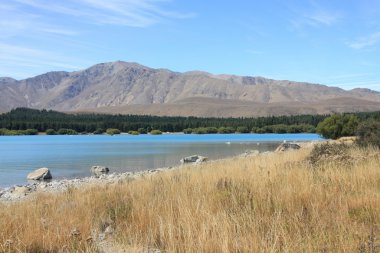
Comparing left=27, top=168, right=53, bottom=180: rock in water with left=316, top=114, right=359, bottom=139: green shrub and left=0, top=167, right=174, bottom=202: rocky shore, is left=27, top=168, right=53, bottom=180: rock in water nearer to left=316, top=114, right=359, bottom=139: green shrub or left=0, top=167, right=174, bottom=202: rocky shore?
left=0, top=167, right=174, bottom=202: rocky shore

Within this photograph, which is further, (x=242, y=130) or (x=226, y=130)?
(x=226, y=130)

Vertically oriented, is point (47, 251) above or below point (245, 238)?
below

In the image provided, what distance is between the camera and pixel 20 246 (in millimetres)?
5035

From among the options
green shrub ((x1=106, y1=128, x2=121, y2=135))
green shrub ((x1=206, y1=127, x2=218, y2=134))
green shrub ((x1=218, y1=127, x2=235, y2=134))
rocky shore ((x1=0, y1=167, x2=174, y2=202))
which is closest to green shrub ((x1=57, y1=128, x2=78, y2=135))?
green shrub ((x1=106, y1=128, x2=121, y2=135))

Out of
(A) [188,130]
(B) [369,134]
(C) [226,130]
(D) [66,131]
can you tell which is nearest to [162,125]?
(A) [188,130]

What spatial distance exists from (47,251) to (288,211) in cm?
316

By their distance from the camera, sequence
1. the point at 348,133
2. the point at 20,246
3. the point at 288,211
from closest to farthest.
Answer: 1. the point at 20,246
2. the point at 288,211
3. the point at 348,133

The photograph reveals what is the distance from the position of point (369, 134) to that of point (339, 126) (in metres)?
36.2

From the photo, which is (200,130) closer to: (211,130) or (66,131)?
(211,130)

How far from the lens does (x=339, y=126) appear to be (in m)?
54.2

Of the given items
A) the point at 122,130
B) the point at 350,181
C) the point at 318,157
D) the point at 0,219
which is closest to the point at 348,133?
the point at 318,157

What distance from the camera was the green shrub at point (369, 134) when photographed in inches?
693

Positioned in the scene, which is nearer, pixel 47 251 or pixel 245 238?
pixel 245 238

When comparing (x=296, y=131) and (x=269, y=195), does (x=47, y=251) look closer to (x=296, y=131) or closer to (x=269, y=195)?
(x=269, y=195)
